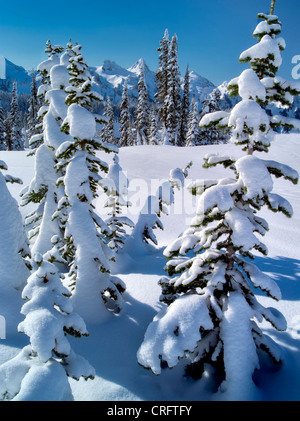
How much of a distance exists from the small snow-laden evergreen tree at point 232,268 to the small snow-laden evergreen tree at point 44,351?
128 cm

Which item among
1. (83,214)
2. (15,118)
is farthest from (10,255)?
(15,118)

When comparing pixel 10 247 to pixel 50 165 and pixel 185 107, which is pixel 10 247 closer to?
pixel 50 165

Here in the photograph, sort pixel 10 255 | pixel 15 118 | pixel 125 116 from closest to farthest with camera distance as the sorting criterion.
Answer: pixel 10 255 < pixel 125 116 < pixel 15 118

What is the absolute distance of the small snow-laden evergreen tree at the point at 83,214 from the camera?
20.3ft

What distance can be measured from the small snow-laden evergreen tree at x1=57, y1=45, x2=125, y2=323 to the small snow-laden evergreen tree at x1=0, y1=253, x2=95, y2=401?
237 centimetres

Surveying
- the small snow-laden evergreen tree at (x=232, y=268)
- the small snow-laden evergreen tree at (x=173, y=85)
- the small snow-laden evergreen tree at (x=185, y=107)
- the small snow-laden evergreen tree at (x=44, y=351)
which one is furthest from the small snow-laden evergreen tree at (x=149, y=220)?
the small snow-laden evergreen tree at (x=185, y=107)

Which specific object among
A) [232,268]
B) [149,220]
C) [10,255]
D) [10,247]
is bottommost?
[10,255]

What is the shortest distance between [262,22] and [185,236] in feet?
12.9

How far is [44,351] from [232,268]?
352 cm

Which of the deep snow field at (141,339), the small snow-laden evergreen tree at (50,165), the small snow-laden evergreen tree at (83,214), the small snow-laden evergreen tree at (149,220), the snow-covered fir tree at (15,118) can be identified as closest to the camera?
the deep snow field at (141,339)

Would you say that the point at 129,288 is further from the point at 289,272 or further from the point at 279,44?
the point at 279,44

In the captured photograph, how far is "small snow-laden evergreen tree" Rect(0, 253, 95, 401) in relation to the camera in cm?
334

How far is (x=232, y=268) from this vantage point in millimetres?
4879

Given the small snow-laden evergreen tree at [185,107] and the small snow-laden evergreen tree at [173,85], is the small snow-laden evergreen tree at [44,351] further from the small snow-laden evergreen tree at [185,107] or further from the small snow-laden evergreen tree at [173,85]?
the small snow-laden evergreen tree at [185,107]
